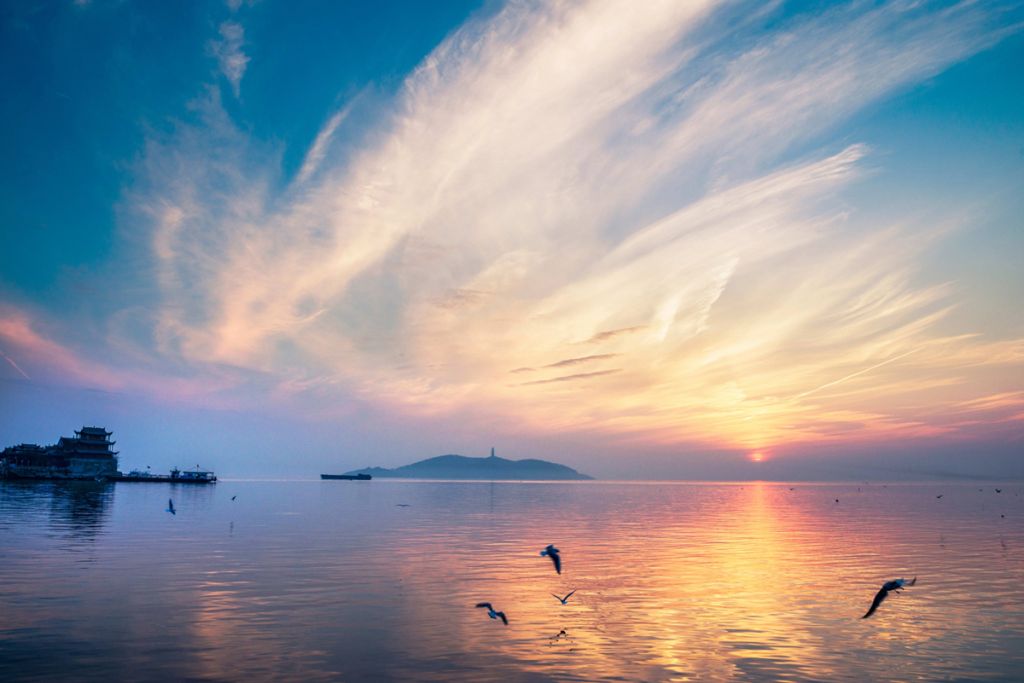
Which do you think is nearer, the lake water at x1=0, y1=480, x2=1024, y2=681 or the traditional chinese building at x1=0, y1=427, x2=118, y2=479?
the lake water at x1=0, y1=480, x2=1024, y2=681

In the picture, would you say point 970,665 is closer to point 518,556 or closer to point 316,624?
point 316,624

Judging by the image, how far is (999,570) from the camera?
42281 mm

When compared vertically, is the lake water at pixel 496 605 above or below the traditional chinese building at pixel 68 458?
below

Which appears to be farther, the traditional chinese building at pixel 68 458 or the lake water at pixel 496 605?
the traditional chinese building at pixel 68 458

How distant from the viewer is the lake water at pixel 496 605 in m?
21.0

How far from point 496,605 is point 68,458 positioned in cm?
20397

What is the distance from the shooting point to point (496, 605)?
30328 millimetres

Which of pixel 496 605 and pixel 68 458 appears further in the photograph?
pixel 68 458

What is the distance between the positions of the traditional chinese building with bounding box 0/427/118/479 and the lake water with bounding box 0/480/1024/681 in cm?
14647

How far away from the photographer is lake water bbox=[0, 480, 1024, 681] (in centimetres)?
2098

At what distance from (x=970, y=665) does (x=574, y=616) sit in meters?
14.4

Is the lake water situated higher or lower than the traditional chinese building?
lower

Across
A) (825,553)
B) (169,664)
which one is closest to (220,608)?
(169,664)

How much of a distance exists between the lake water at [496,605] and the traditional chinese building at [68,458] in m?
146
